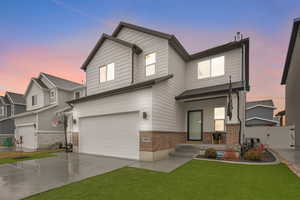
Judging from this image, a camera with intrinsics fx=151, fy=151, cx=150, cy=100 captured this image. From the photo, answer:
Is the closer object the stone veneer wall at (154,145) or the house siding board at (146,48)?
the stone veneer wall at (154,145)

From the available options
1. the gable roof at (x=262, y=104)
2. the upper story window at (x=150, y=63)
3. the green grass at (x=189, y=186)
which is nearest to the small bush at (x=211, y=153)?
the green grass at (x=189, y=186)

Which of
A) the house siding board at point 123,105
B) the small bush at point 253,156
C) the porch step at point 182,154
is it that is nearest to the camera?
the small bush at point 253,156

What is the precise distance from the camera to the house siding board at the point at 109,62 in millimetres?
11445

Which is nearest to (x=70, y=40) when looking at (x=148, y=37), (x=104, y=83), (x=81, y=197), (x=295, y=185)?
(x=104, y=83)

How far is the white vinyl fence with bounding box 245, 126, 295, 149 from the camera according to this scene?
12.9 meters

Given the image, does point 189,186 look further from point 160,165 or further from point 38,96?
A: point 38,96

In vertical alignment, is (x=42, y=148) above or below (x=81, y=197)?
below

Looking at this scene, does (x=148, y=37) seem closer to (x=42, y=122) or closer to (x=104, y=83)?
(x=104, y=83)

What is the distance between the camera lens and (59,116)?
16.6 metres

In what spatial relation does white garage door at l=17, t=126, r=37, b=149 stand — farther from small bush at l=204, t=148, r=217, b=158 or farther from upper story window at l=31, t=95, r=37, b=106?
small bush at l=204, t=148, r=217, b=158

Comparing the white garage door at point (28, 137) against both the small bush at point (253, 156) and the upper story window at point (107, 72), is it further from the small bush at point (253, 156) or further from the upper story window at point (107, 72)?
the small bush at point (253, 156)

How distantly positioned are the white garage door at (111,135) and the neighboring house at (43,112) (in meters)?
7.04

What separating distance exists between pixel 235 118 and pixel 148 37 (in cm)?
790

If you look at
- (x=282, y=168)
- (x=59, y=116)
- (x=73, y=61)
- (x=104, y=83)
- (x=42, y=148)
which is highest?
(x=73, y=61)
